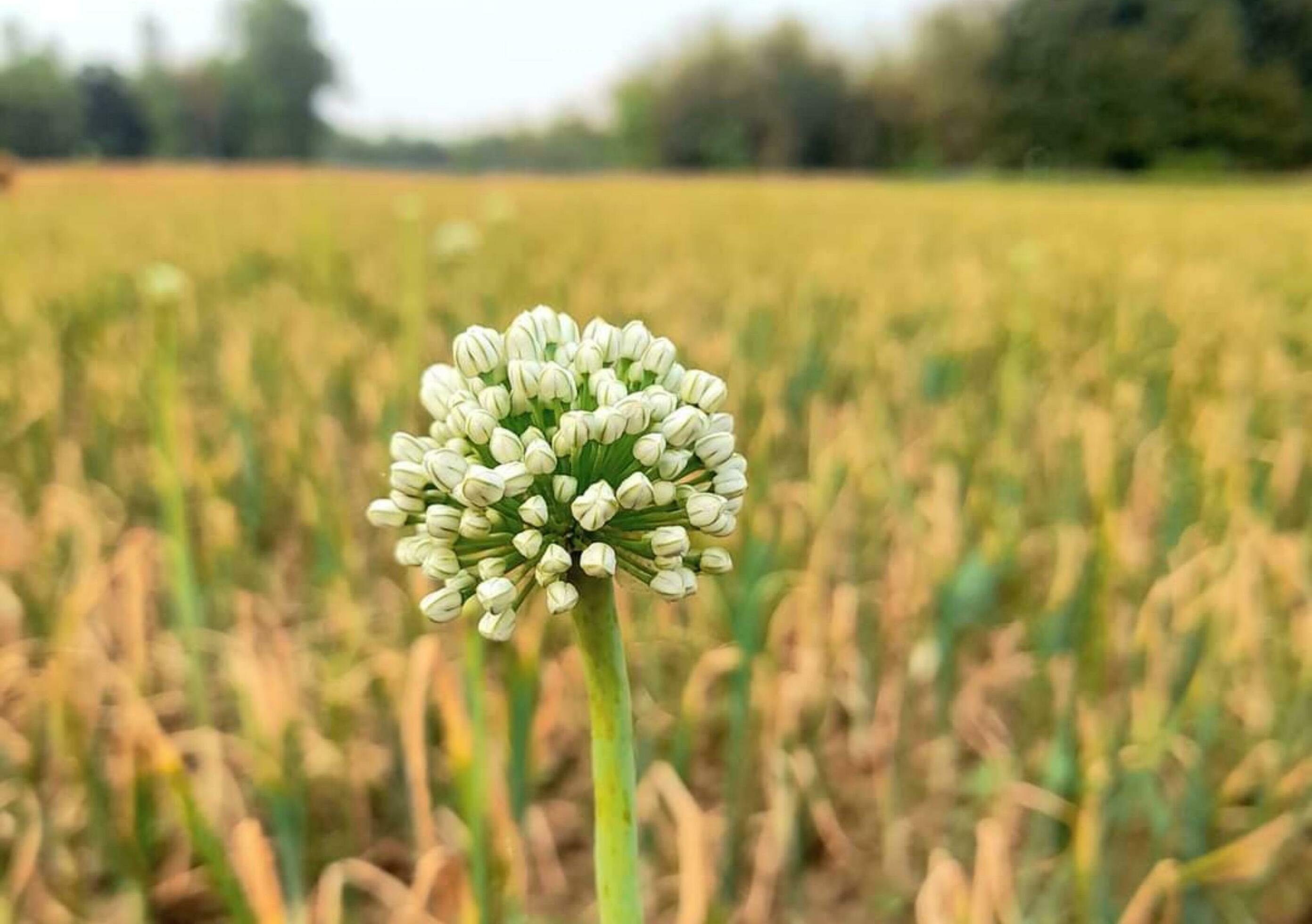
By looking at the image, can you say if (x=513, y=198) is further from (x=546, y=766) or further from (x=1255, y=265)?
(x=546, y=766)

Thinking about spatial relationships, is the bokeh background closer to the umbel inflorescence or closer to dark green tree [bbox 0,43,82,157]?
the umbel inflorescence

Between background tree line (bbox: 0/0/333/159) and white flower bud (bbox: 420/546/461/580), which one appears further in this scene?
background tree line (bbox: 0/0/333/159)

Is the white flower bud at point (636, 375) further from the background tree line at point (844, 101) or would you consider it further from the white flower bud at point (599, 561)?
the background tree line at point (844, 101)

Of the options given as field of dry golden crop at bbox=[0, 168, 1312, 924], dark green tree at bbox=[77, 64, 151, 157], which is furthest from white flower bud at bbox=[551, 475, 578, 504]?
dark green tree at bbox=[77, 64, 151, 157]

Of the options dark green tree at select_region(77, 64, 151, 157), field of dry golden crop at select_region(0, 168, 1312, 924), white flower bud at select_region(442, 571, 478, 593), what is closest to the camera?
white flower bud at select_region(442, 571, 478, 593)

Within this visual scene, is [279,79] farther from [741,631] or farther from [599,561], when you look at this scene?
[599,561]

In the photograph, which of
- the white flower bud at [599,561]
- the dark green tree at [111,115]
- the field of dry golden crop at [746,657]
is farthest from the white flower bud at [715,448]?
the dark green tree at [111,115]
